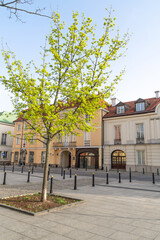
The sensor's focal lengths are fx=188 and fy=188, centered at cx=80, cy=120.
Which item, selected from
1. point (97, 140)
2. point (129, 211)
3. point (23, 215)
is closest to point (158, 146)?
point (97, 140)

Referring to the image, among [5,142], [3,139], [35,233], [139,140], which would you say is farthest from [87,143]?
[35,233]

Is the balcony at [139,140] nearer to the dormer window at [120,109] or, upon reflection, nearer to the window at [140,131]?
the window at [140,131]

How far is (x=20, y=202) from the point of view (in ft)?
23.0

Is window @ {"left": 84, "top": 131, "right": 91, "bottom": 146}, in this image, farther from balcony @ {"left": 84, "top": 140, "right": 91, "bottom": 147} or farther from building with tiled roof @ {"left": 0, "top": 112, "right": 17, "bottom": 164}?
building with tiled roof @ {"left": 0, "top": 112, "right": 17, "bottom": 164}

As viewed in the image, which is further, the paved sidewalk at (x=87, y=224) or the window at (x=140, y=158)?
the window at (x=140, y=158)

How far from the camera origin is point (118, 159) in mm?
29594

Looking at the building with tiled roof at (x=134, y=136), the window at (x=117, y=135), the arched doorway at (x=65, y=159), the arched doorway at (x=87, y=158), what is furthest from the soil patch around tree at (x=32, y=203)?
the arched doorway at (x=65, y=159)

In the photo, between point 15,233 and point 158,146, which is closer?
point 15,233

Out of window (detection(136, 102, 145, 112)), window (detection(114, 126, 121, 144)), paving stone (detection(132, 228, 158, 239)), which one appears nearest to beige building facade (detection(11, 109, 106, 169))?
window (detection(114, 126, 121, 144))

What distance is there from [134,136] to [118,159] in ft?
14.8

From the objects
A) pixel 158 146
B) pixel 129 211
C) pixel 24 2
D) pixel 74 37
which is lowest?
pixel 129 211

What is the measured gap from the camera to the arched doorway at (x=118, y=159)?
29145 mm

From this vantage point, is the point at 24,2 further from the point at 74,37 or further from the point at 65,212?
the point at 65,212

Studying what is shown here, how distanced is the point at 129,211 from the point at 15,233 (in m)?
3.82
